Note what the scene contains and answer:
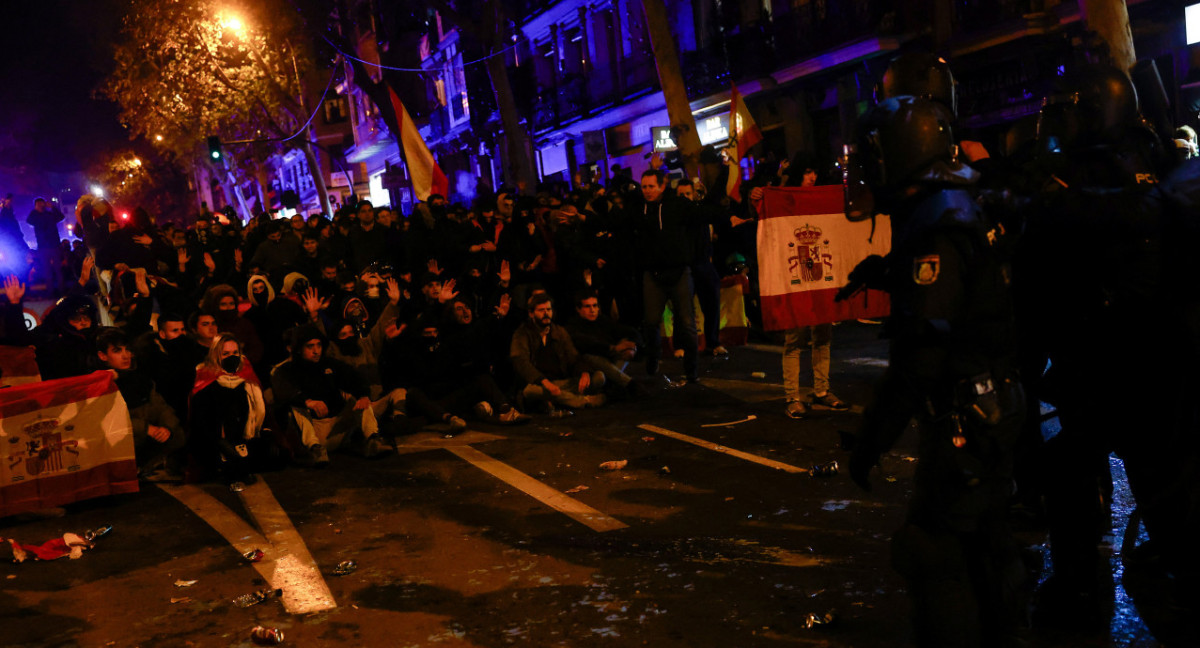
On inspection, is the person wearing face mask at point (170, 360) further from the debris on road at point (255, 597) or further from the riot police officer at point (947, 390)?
the riot police officer at point (947, 390)

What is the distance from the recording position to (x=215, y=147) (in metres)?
32.2

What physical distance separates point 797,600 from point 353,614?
2094 millimetres

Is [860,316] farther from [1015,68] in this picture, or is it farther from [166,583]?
[1015,68]

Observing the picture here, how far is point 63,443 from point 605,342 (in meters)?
5.09

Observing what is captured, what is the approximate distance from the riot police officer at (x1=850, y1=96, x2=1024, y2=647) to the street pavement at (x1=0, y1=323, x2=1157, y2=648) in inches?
26.5

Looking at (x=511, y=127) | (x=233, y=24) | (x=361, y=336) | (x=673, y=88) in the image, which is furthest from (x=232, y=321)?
(x=233, y=24)

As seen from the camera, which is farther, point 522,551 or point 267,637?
point 522,551

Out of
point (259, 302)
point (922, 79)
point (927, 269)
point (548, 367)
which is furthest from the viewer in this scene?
point (259, 302)

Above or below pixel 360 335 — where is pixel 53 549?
below

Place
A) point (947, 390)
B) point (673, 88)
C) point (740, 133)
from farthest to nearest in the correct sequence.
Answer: point (673, 88)
point (740, 133)
point (947, 390)

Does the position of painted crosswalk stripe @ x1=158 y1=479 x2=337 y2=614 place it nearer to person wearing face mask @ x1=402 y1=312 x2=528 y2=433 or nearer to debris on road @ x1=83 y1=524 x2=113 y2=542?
debris on road @ x1=83 y1=524 x2=113 y2=542

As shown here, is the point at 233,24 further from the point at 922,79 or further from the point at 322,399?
the point at 922,79

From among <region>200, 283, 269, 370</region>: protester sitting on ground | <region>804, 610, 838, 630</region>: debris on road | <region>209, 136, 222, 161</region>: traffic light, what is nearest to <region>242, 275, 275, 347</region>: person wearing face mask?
<region>200, 283, 269, 370</region>: protester sitting on ground

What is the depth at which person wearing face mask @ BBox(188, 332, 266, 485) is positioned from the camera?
25.6 feet
